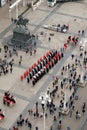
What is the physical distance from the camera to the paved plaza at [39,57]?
5862 centimetres

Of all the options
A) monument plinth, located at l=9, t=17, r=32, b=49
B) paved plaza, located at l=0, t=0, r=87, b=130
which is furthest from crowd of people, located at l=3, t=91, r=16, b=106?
monument plinth, located at l=9, t=17, r=32, b=49

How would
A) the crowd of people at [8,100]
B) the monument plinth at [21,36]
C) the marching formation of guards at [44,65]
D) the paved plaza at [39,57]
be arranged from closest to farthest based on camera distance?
the paved plaza at [39,57]
the crowd of people at [8,100]
the marching formation of guards at [44,65]
the monument plinth at [21,36]

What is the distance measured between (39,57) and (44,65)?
3830 mm

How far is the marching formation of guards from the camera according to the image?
216 feet

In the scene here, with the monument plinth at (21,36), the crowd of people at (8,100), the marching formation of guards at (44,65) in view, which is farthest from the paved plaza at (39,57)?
the monument plinth at (21,36)

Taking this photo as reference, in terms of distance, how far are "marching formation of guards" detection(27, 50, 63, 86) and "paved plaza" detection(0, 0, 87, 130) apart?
66cm

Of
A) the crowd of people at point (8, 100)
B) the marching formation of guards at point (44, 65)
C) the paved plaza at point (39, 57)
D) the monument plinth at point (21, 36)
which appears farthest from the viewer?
the monument plinth at point (21, 36)

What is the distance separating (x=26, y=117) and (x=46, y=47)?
19261 millimetres

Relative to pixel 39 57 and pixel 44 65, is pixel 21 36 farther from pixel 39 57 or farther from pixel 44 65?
pixel 44 65

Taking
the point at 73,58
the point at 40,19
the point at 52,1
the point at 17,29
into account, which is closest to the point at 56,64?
the point at 73,58

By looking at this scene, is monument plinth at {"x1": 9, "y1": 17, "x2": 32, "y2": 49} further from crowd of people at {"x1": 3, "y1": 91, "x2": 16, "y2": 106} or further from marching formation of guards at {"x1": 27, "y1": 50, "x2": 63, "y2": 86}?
crowd of people at {"x1": 3, "y1": 91, "x2": 16, "y2": 106}

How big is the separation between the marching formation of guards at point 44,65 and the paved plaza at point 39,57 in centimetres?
66

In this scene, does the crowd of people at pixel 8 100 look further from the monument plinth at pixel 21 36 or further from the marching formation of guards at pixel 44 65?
the monument plinth at pixel 21 36

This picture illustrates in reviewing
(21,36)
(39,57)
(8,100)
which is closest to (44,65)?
(39,57)
